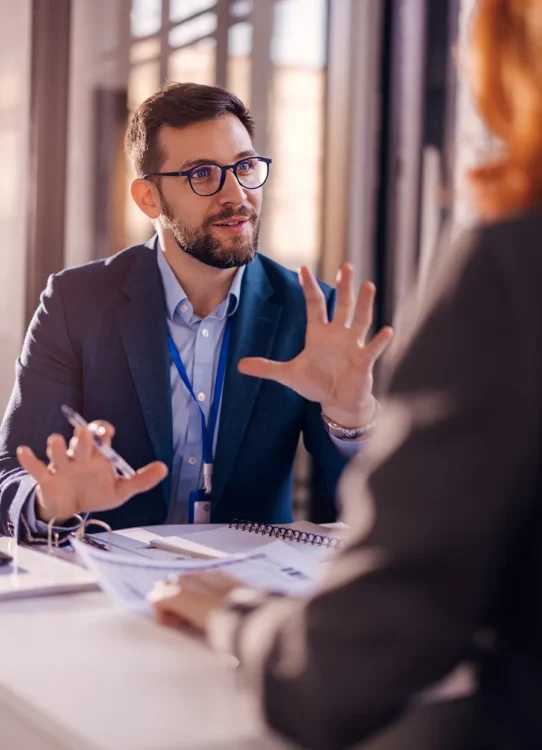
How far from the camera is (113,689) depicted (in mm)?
979

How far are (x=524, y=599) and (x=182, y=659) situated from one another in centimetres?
52

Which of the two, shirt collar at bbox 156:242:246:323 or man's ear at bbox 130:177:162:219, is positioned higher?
man's ear at bbox 130:177:162:219

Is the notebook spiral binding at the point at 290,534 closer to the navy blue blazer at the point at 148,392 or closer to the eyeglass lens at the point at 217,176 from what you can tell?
the navy blue blazer at the point at 148,392

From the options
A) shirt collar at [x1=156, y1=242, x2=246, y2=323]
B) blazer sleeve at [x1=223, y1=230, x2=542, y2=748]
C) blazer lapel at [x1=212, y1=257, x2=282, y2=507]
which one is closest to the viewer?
blazer sleeve at [x1=223, y1=230, x2=542, y2=748]

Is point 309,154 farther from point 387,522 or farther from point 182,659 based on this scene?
point 387,522

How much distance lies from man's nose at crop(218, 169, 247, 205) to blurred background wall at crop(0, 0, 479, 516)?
1468 mm

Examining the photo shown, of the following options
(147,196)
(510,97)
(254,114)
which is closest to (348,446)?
(147,196)

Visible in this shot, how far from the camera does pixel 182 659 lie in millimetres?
1087

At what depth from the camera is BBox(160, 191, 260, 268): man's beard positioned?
91.8 inches

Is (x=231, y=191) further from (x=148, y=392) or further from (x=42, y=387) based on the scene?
(x=42, y=387)

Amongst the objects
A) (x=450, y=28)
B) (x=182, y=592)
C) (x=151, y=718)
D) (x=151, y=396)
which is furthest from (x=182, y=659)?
(x=450, y=28)

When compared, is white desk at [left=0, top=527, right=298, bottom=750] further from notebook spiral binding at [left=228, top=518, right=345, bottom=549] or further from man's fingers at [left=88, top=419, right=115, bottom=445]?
notebook spiral binding at [left=228, top=518, right=345, bottom=549]

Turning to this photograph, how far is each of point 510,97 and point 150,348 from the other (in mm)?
1570

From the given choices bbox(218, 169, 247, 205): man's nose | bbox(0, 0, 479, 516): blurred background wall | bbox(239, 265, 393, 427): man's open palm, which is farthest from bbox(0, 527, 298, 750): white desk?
bbox(0, 0, 479, 516): blurred background wall
